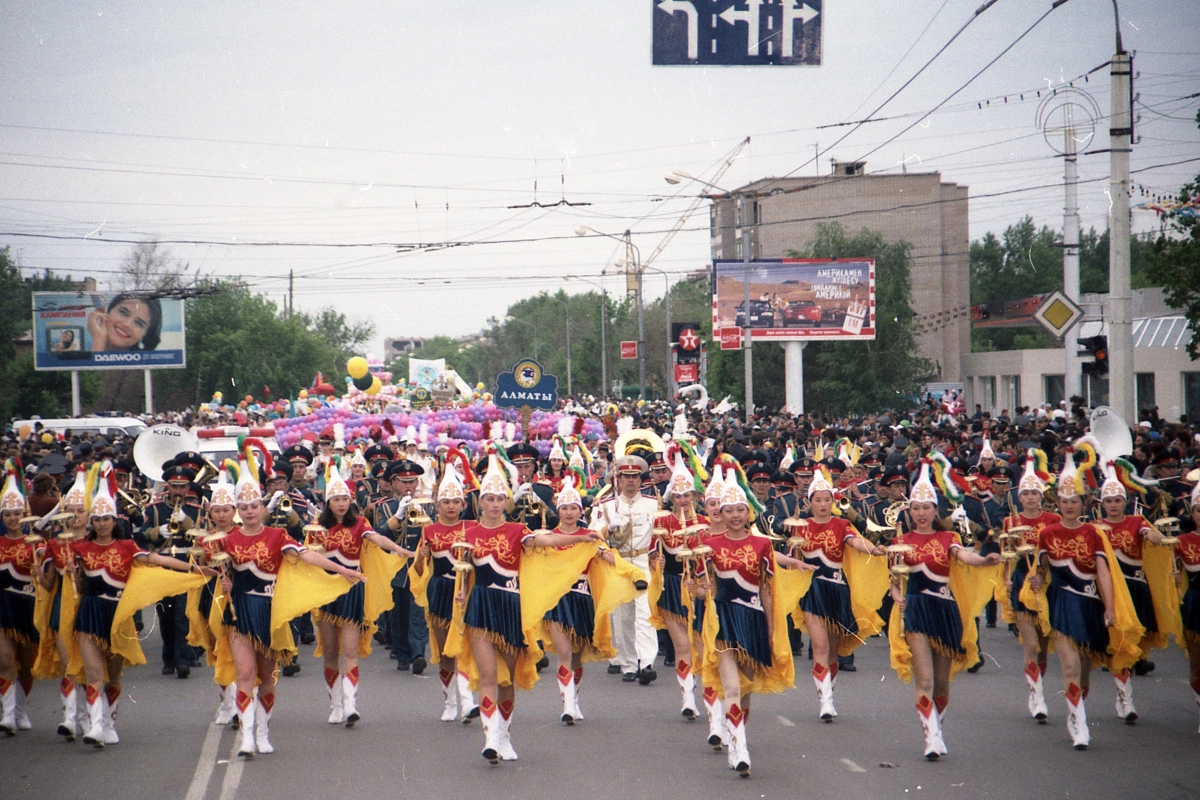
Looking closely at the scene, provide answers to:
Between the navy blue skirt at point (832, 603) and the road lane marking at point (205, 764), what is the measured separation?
14.7 ft

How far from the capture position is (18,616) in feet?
28.9

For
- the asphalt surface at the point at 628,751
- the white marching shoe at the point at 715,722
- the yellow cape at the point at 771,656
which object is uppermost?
the yellow cape at the point at 771,656

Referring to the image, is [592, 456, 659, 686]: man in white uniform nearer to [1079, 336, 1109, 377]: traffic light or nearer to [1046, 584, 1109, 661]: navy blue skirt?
[1046, 584, 1109, 661]: navy blue skirt

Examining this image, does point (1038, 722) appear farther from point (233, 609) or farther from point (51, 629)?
point (51, 629)

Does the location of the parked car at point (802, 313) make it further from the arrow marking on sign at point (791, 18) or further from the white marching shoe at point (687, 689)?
the white marching shoe at point (687, 689)

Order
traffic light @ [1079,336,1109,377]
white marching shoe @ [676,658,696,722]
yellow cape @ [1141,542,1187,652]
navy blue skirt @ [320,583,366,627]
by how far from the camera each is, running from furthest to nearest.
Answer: traffic light @ [1079,336,1109,377], white marching shoe @ [676,658,696,722], navy blue skirt @ [320,583,366,627], yellow cape @ [1141,542,1187,652]

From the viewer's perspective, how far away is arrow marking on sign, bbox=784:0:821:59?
39.5 feet

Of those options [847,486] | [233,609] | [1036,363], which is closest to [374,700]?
[233,609]

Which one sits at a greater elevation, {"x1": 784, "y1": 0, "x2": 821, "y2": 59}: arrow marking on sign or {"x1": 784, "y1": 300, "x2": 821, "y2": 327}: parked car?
{"x1": 784, "y1": 0, "x2": 821, "y2": 59}: arrow marking on sign

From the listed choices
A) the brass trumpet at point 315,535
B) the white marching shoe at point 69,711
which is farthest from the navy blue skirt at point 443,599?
the white marching shoe at point 69,711

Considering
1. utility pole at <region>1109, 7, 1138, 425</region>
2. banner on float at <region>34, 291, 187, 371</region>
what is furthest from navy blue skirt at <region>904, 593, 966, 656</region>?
banner on float at <region>34, 291, 187, 371</region>

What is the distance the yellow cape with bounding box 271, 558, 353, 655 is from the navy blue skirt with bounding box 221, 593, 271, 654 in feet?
0.17

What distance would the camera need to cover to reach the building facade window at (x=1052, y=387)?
139ft

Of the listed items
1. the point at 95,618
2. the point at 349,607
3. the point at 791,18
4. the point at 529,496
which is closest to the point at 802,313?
the point at 791,18
